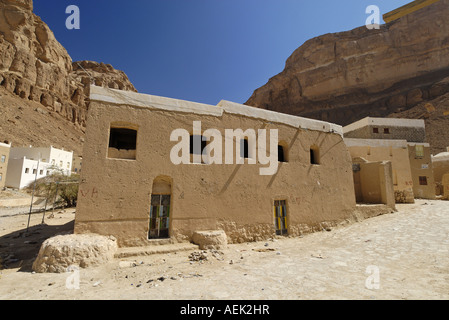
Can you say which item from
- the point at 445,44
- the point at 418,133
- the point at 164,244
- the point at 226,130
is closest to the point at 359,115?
the point at 445,44

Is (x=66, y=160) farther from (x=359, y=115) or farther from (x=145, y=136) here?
(x=359, y=115)

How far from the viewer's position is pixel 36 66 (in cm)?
5456

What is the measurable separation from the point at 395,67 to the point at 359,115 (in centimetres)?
1116

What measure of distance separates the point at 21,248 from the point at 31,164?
113 ft

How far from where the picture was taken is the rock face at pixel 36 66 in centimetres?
4894

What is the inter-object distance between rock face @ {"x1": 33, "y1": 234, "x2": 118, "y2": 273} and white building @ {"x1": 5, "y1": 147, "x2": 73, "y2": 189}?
28.0 m

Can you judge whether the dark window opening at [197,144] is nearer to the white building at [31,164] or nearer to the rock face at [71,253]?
the rock face at [71,253]

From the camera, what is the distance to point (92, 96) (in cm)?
698

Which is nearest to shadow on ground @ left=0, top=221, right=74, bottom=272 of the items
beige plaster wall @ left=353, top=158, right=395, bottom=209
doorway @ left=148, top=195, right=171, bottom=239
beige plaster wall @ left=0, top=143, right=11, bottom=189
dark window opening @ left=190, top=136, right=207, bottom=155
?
doorway @ left=148, top=195, right=171, bottom=239

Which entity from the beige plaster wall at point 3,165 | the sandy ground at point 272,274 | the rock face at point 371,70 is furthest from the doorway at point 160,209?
the rock face at point 371,70

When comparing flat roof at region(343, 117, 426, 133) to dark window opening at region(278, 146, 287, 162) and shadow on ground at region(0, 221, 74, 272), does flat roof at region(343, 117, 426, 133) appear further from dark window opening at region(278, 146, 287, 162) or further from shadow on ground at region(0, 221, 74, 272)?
→ shadow on ground at region(0, 221, 74, 272)

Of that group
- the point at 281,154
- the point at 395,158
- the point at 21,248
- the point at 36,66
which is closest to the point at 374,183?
the point at 395,158

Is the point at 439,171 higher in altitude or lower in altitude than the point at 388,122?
lower

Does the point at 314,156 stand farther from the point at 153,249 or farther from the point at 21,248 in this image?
the point at 21,248
